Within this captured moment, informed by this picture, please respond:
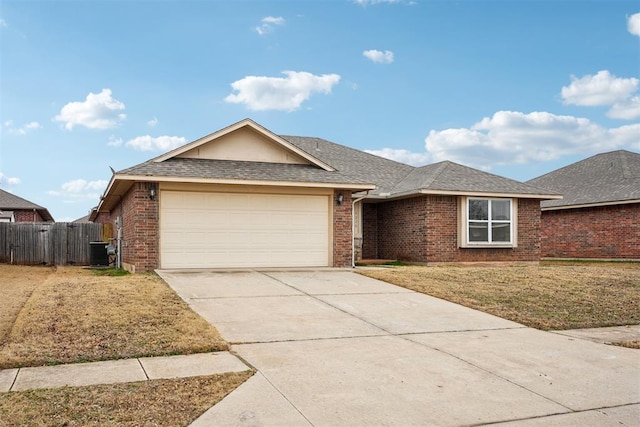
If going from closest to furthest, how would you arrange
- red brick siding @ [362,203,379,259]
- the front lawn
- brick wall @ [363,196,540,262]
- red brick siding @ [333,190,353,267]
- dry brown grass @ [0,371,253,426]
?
dry brown grass @ [0,371,253,426], the front lawn, red brick siding @ [333,190,353,267], brick wall @ [363,196,540,262], red brick siding @ [362,203,379,259]

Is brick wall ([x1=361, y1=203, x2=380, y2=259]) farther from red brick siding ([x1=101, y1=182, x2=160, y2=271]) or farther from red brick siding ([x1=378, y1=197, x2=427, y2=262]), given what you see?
red brick siding ([x1=101, y1=182, x2=160, y2=271])

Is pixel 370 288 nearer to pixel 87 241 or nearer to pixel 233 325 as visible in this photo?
pixel 233 325

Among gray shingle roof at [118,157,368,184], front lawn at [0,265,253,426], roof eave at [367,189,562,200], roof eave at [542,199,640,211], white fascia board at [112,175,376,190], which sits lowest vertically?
front lawn at [0,265,253,426]

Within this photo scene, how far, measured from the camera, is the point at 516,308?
1054cm

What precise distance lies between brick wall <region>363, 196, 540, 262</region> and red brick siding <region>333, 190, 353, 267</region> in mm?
3422

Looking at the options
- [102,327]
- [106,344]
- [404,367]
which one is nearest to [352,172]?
[102,327]

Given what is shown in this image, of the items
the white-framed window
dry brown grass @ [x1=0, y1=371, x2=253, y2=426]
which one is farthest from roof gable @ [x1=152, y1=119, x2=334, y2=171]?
dry brown grass @ [x1=0, y1=371, x2=253, y2=426]

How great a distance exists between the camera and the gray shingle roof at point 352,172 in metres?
15.2

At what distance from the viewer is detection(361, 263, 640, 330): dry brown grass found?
9.94 metres

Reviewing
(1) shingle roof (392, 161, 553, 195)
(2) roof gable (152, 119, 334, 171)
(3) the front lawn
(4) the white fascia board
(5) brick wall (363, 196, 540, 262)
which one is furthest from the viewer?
(1) shingle roof (392, 161, 553, 195)

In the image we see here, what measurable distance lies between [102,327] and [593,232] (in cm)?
2169

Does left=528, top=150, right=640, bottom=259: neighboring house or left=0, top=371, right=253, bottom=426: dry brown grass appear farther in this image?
left=528, top=150, right=640, bottom=259: neighboring house

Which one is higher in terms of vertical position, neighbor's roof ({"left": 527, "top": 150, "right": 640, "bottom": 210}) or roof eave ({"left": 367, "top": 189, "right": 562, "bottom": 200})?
neighbor's roof ({"left": 527, "top": 150, "right": 640, "bottom": 210})

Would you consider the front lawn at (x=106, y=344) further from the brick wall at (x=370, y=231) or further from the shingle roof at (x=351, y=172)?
the brick wall at (x=370, y=231)
